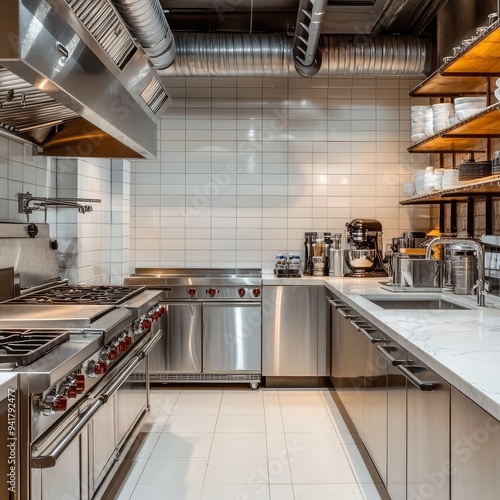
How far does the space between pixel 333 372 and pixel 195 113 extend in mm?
2552

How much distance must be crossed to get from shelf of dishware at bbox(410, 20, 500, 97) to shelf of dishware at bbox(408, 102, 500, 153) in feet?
0.89

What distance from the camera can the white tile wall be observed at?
4781 millimetres

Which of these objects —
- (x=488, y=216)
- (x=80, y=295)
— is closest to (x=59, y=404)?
(x=80, y=295)

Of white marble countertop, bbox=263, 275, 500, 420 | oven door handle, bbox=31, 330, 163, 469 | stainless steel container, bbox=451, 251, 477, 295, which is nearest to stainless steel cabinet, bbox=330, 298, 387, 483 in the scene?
white marble countertop, bbox=263, 275, 500, 420

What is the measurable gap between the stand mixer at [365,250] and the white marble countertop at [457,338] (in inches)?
48.5

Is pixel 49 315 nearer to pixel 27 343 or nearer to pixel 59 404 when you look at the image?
pixel 27 343

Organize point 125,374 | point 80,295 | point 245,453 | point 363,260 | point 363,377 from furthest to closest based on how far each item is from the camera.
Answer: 1. point 363,260
2. point 245,453
3. point 80,295
4. point 363,377
5. point 125,374

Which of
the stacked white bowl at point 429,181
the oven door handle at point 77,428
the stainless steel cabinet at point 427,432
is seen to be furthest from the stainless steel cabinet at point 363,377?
the oven door handle at point 77,428

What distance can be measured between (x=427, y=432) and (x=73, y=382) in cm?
112

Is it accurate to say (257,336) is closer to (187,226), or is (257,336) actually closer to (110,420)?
(187,226)

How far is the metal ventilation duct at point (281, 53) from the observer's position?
12.8ft

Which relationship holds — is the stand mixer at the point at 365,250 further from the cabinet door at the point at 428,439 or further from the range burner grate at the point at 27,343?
the range burner grate at the point at 27,343

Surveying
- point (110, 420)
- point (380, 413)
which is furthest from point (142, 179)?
point (380, 413)

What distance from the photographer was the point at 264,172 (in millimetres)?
4797
